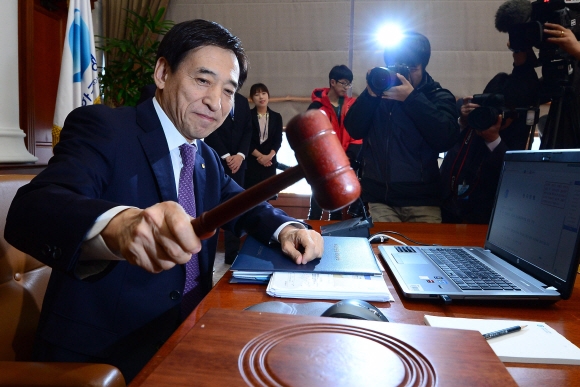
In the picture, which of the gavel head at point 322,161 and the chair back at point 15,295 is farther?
the chair back at point 15,295

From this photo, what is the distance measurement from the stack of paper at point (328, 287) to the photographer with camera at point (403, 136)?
97cm

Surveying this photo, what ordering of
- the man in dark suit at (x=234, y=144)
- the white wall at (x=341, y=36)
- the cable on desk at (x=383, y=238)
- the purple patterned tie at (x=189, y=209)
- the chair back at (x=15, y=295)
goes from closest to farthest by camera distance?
1. the chair back at (x=15, y=295)
2. the purple patterned tie at (x=189, y=209)
3. the cable on desk at (x=383, y=238)
4. the man in dark suit at (x=234, y=144)
5. the white wall at (x=341, y=36)

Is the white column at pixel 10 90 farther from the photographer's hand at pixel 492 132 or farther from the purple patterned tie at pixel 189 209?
the photographer's hand at pixel 492 132

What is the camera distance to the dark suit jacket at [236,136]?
3285 millimetres

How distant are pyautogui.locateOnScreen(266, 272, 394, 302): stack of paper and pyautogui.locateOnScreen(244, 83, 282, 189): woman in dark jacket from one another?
2761 millimetres

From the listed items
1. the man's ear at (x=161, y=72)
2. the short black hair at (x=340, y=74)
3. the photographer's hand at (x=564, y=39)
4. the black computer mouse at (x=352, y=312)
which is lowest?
the black computer mouse at (x=352, y=312)

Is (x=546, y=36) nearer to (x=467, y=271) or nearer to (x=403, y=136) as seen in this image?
(x=403, y=136)

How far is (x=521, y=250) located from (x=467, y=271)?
14cm

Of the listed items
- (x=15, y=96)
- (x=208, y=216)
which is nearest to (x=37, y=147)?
(x=15, y=96)

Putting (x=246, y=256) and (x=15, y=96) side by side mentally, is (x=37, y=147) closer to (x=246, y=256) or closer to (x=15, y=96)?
(x=15, y=96)

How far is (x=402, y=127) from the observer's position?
1818mm

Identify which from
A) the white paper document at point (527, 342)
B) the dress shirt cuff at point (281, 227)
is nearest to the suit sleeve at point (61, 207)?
the dress shirt cuff at point (281, 227)

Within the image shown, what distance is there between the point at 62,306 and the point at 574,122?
1818 mm

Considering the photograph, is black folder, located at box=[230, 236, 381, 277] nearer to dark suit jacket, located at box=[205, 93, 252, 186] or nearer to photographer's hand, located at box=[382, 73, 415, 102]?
photographer's hand, located at box=[382, 73, 415, 102]
